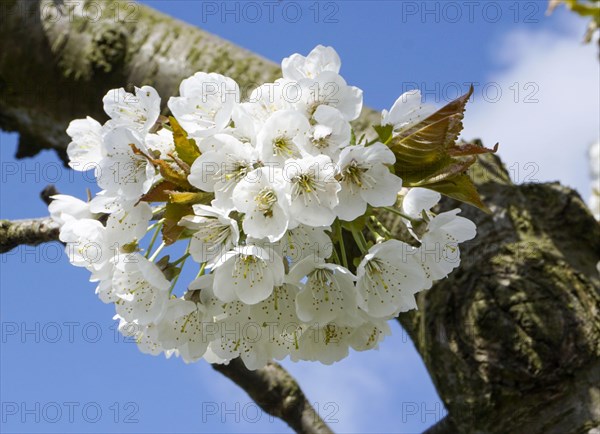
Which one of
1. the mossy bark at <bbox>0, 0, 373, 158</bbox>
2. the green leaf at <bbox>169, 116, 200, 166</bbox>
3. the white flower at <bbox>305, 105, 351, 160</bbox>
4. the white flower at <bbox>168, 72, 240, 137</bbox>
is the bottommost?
the white flower at <bbox>305, 105, 351, 160</bbox>

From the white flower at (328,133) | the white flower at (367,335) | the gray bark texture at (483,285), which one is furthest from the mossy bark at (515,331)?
the white flower at (328,133)

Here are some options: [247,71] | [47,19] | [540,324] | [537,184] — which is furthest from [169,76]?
[540,324]

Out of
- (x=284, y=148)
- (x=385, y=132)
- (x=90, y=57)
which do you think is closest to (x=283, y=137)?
(x=284, y=148)

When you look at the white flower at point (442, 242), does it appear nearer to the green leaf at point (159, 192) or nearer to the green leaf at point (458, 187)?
the green leaf at point (458, 187)

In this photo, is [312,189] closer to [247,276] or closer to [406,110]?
[247,276]

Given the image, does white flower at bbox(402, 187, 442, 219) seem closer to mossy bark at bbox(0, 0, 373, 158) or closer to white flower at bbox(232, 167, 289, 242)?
white flower at bbox(232, 167, 289, 242)

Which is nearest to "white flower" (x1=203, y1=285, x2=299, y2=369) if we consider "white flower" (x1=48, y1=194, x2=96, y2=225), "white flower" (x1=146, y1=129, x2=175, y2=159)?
"white flower" (x1=146, y1=129, x2=175, y2=159)

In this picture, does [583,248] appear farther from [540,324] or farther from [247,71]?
[247,71]
